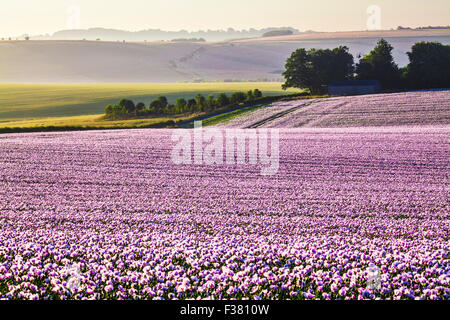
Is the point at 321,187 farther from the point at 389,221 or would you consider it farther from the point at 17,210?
the point at 17,210

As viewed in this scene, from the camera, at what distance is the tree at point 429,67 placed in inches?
3268

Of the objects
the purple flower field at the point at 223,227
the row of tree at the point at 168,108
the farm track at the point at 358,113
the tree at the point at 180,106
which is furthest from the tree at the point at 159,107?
the purple flower field at the point at 223,227

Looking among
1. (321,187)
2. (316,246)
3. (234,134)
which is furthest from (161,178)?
(234,134)

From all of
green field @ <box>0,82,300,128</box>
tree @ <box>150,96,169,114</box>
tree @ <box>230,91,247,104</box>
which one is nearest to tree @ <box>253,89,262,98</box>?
tree @ <box>230,91,247,104</box>

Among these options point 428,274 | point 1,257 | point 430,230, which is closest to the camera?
point 428,274

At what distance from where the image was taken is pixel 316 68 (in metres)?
84.9

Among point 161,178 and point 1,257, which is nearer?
point 1,257

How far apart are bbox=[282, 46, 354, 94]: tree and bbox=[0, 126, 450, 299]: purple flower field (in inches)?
2297

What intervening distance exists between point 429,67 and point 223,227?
80.3 metres

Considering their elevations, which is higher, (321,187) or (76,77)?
(76,77)


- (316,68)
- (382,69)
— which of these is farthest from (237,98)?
(382,69)

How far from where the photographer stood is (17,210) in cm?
1552
